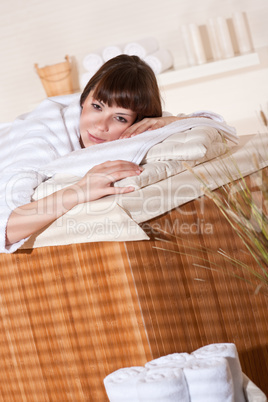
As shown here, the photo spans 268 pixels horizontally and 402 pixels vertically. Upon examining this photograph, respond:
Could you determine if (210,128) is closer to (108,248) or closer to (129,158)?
(129,158)

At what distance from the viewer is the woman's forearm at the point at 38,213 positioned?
1531 mm


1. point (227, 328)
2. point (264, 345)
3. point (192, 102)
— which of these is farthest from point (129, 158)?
point (192, 102)

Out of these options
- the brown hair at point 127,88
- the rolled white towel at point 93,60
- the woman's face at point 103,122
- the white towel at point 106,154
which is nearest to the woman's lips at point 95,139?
the woman's face at point 103,122

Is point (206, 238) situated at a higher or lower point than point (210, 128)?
lower

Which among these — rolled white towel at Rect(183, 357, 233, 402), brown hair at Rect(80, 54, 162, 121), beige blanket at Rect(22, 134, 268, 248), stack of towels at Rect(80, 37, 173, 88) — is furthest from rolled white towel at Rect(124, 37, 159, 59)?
rolled white towel at Rect(183, 357, 233, 402)

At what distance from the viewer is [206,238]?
1.69m

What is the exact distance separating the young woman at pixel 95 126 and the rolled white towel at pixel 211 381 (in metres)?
0.55

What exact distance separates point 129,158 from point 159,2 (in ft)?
8.35

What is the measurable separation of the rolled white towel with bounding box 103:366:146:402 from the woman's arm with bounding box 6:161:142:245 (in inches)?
17.1

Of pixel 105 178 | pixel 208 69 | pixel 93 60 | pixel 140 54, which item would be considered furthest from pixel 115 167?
pixel 93 60

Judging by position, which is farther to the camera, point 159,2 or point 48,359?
point 159,2

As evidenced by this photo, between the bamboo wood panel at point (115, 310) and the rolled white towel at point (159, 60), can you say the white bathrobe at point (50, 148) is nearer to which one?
the bamboo wood panel at point (115, 310)

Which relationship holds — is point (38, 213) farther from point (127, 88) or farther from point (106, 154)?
point (127, 88)

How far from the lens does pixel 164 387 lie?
1261 millimetres
